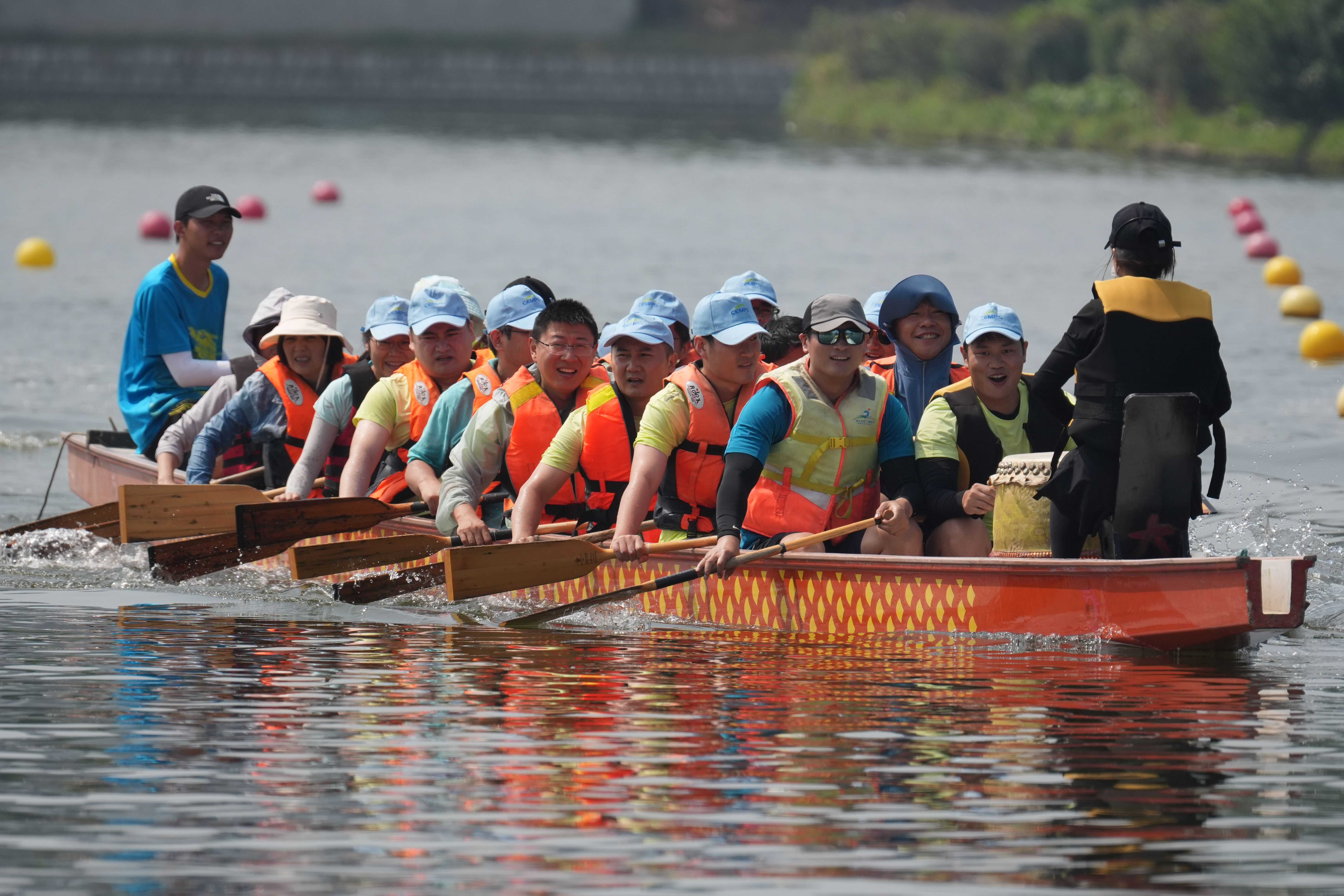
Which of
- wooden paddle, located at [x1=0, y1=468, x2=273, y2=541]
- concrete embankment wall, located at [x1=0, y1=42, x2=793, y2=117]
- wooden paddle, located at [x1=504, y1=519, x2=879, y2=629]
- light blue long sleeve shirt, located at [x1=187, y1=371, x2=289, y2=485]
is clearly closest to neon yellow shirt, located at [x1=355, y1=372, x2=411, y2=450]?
light blue long sleeve shirt, located at [x1=187, y1=371, x2=289, y2=485]

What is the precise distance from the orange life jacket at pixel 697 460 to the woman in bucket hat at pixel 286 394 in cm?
240

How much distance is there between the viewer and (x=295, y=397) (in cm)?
1112

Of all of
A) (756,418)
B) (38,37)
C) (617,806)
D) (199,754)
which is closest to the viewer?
(617,806)

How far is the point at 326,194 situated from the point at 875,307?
31.1 meters

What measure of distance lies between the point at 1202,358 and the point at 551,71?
6856cm

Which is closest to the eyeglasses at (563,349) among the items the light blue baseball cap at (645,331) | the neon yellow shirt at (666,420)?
the light blue baseball cap at (645,331)

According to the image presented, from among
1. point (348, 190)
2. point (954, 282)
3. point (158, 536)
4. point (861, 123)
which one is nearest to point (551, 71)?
point (861, 123)

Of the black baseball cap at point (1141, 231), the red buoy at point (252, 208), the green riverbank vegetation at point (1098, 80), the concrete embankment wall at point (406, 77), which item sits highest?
the concrete embankment wall at point (406, 77)

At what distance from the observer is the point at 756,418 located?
333 inches

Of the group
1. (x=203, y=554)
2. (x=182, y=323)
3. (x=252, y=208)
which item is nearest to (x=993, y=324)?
(x=203, y=554)

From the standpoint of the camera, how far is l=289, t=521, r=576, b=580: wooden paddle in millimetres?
9906

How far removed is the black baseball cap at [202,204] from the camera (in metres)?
11.8

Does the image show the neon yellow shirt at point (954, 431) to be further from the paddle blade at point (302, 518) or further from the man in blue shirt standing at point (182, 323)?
the man in blue shirt standing at point (182, 323)

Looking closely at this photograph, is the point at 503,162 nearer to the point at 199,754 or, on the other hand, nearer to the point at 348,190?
the point at 348,190
